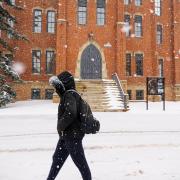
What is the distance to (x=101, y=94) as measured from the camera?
1048 inches

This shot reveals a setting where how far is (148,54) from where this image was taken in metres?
34.4

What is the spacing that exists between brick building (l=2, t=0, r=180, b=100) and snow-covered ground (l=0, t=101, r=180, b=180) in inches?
632

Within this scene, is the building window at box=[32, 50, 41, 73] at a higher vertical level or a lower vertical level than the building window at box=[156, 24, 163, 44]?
lower

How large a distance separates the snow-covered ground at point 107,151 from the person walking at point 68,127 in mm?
979

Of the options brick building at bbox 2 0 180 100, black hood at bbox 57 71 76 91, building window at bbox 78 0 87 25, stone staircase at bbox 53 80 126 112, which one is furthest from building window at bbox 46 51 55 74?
black hood at bbox 57 71 76 91

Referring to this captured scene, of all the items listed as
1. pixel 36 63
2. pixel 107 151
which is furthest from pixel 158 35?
pixel 107 151

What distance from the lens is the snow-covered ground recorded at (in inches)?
271

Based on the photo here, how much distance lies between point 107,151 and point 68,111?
4075 mm

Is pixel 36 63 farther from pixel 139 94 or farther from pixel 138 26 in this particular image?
pixel 138 26

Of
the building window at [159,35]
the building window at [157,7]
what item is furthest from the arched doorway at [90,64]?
the building window at [157,7]

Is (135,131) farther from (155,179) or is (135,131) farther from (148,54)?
(148,54)

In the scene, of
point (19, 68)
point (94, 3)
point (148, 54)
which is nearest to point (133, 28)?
point (148, 54)

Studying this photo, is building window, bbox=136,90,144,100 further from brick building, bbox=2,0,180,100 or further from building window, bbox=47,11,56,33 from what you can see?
building window, bbox=47,11,56,33

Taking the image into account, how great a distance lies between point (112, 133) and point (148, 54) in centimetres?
2294
